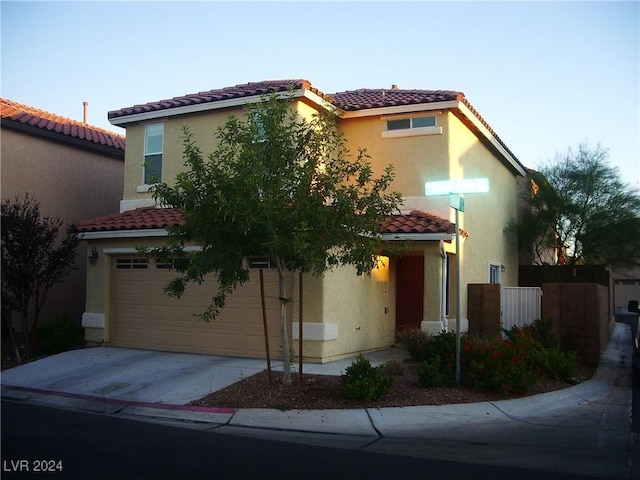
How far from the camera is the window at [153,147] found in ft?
54.4

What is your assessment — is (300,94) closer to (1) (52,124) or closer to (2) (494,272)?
(1) (52,124)

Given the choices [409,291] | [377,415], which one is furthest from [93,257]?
[377,415]

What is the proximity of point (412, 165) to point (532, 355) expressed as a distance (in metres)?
6.06

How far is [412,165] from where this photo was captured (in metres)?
15.7

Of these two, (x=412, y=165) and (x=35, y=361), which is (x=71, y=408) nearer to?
(x=35, y=361)

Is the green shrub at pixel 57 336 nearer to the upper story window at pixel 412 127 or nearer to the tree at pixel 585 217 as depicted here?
the upper story window at pixel 412 127

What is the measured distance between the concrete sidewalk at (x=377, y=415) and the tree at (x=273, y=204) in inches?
79.1

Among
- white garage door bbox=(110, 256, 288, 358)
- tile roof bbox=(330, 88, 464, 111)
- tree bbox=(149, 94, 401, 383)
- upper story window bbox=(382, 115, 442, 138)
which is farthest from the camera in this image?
upper story window bbox=(382, 115, 442, 138)

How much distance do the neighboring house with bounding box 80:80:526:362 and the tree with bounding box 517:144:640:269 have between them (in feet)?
15.6

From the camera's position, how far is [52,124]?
18.1m

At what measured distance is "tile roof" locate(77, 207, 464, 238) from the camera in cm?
1372

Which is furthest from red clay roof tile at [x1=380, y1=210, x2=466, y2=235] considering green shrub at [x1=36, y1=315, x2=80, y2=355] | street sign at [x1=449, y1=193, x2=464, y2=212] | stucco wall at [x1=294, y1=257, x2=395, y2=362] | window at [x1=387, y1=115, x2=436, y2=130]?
green shrub at [x1=36, y1=315, x2=80, y2=355]

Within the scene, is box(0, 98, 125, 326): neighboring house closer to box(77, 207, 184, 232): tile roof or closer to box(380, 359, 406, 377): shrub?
box(77, 207, 184, 232): tile roof

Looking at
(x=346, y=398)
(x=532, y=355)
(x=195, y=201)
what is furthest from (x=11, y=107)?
(x=532, y=355)
